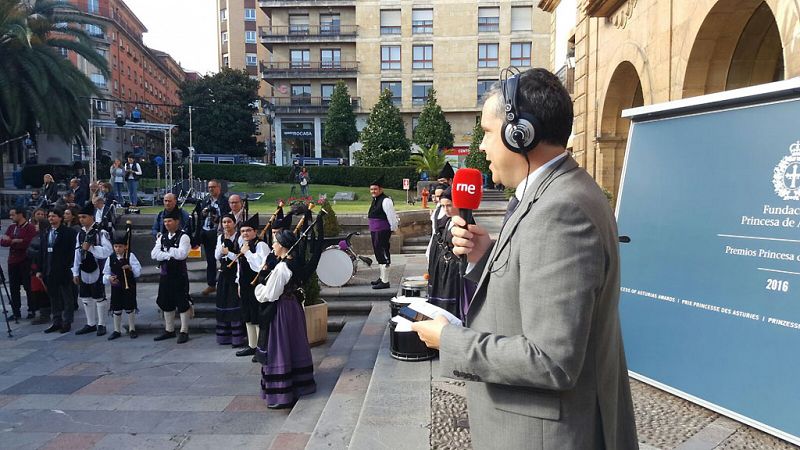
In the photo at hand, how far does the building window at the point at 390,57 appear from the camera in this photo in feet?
153

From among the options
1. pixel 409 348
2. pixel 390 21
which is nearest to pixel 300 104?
pixel 390 21

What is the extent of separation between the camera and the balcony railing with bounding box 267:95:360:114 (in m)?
49.0

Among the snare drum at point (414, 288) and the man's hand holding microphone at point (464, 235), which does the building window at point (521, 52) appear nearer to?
the snare drum at point (414, 288)

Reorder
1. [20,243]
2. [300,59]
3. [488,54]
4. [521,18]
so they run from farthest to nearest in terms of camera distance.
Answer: [300,59] < [488,54] < [521,18] < [20,243]

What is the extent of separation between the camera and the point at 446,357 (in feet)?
5.17

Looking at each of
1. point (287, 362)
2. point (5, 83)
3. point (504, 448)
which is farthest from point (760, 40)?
point (5, 83)

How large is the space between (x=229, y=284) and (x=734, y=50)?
877cm

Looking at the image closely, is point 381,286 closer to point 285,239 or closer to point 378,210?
point 378,210

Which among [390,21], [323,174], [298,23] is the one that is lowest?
[323,174]

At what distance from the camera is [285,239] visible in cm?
604

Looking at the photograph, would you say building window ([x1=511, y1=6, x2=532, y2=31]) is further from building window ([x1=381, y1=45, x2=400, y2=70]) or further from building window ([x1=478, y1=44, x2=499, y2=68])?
building window ([x1=381, y1=45, x2=400, y2=70])

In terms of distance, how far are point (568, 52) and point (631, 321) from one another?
522 inches

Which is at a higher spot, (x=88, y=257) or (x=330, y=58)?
(x=330, y=58)

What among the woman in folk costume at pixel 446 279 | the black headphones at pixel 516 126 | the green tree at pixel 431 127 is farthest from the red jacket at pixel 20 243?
the green tree at pixel 431 127
